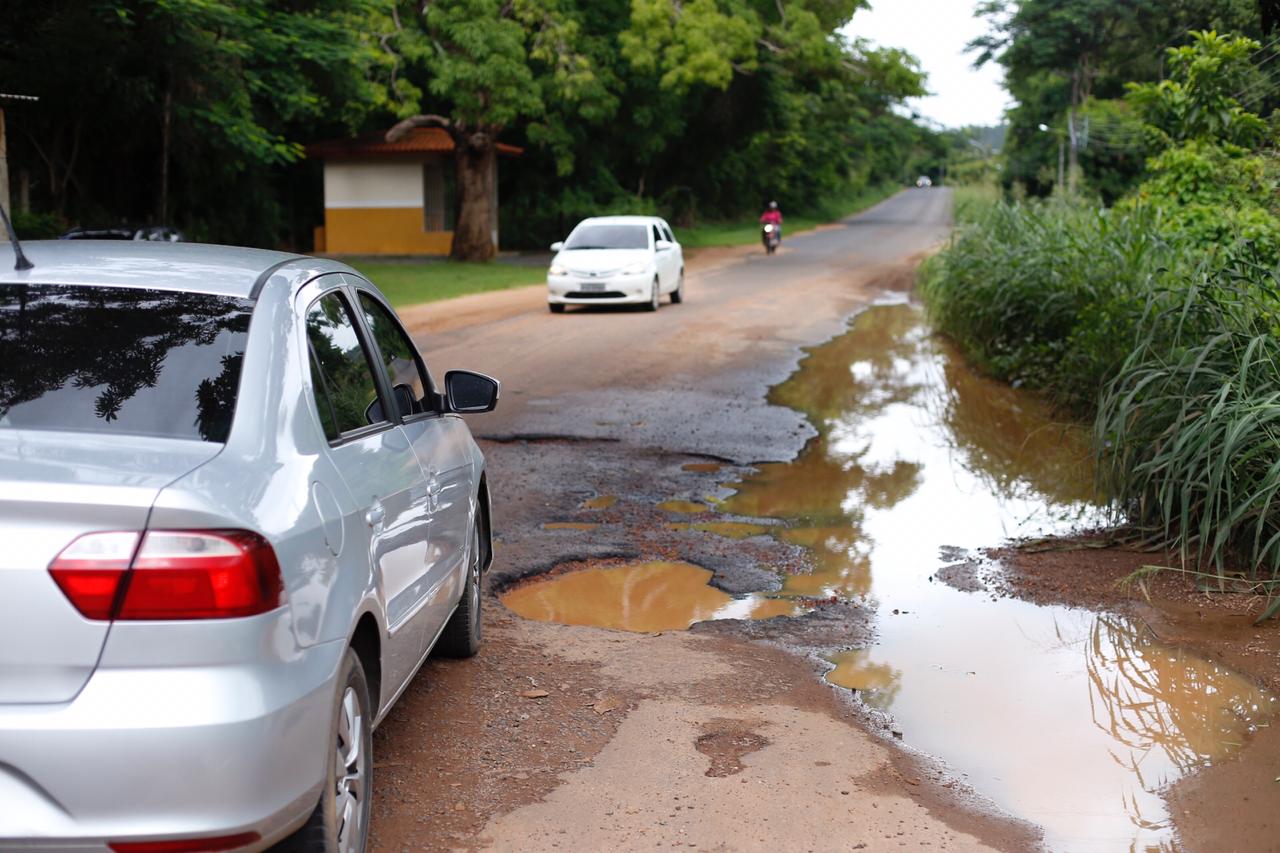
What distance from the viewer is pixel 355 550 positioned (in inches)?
138

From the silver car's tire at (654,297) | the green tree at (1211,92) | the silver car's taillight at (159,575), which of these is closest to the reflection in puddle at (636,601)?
the silver car's taillight at (159,575)

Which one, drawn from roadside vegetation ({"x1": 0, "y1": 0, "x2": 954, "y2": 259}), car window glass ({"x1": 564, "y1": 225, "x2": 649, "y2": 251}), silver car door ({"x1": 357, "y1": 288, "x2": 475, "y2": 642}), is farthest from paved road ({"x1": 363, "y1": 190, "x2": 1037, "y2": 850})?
roadside vegetation ({"x1": 0, "y1": 0, "x2": 954, "y2": 259})

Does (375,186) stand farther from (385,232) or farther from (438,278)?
(438,278)

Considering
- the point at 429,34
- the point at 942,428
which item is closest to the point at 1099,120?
the point at 429,34

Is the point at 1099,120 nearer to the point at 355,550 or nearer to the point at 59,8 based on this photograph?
the point at 59,8

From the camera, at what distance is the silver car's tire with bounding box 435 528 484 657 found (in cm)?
542

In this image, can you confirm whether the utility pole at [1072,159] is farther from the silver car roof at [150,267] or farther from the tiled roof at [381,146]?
the silver car roof at [150,267]

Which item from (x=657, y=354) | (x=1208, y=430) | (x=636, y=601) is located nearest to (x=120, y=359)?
(x=636, y=601)

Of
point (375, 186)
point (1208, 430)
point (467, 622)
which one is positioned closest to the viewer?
point (467, 622)

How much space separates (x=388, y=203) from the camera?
1576 inches

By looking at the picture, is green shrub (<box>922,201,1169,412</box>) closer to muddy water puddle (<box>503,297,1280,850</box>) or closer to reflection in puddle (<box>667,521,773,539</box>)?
muddy water puddle (<box>503,297,1280,850</box>)

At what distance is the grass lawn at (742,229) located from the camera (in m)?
46.5

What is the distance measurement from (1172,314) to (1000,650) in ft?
10.3

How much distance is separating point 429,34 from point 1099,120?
66.9ft
